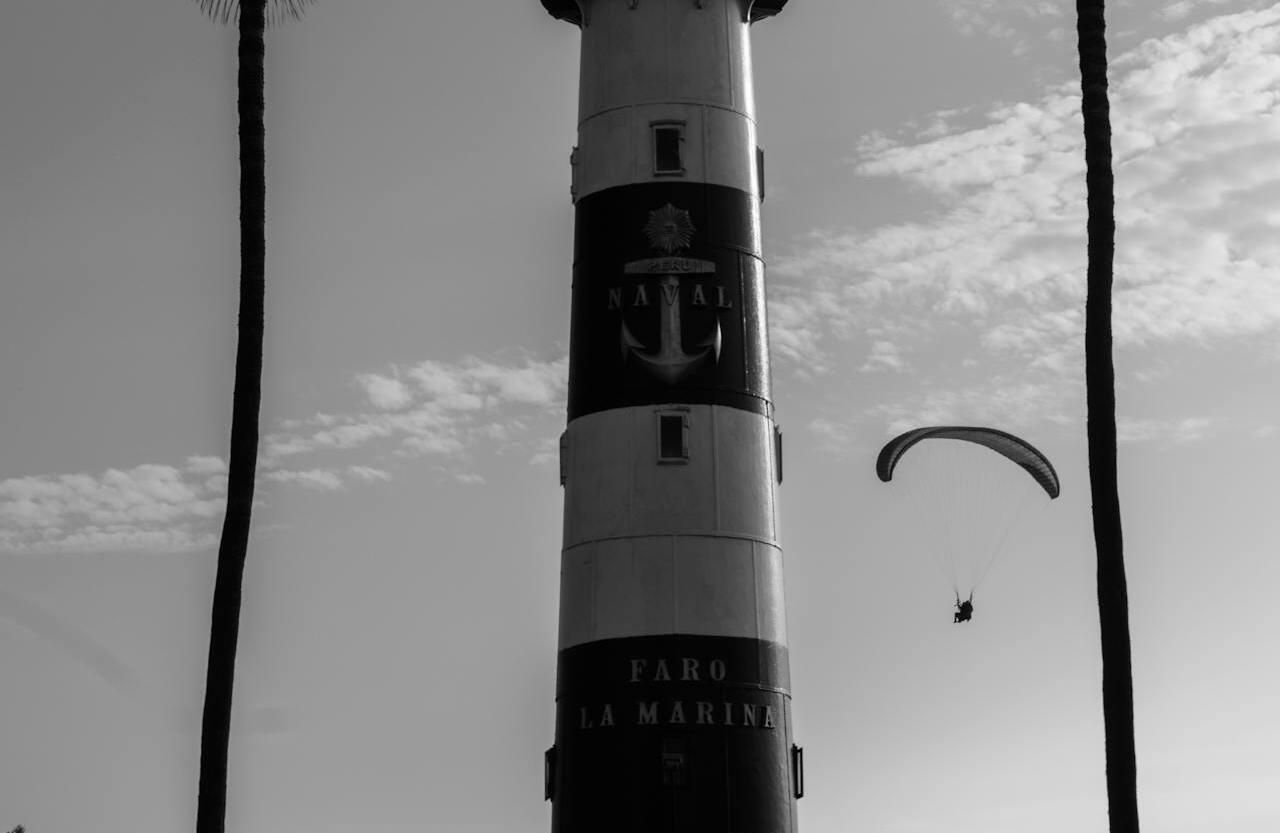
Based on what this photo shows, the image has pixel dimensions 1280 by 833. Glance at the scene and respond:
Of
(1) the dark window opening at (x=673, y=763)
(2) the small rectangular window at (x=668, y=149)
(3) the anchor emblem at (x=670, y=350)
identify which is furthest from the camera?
(2) the small rectangular window at (x=668, y=149)

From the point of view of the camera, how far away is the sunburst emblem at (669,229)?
131 ft

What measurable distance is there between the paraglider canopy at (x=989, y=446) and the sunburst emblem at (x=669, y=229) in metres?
5.86

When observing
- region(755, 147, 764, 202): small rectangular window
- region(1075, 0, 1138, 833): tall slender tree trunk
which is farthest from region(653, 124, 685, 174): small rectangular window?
region(1075, 0, 1138, 833): tall slender tree trunk

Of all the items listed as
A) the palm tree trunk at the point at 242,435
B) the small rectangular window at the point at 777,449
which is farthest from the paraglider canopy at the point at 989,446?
the palm tree trunk at the point at 242,435

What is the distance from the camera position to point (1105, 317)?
34.6m

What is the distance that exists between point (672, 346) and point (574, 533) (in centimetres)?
360

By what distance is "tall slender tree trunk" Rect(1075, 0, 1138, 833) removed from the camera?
106ft

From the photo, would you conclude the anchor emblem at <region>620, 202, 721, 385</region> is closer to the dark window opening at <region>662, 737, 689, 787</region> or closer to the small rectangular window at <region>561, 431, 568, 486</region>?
the small rectangular window at <region>561, 431, 568, 486</region>

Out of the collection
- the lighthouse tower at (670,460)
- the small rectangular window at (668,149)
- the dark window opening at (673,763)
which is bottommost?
the dark window opening at (673,763)

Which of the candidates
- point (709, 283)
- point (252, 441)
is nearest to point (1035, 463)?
point (709, 283)

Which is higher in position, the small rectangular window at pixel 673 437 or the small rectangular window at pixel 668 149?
the small rectangular window at pixel 668 149

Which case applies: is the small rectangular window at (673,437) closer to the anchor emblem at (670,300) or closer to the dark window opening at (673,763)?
the anchor emblem at (670,300)

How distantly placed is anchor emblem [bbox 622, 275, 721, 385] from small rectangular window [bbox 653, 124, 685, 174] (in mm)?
2377

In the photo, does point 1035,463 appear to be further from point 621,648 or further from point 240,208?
point 240,208
